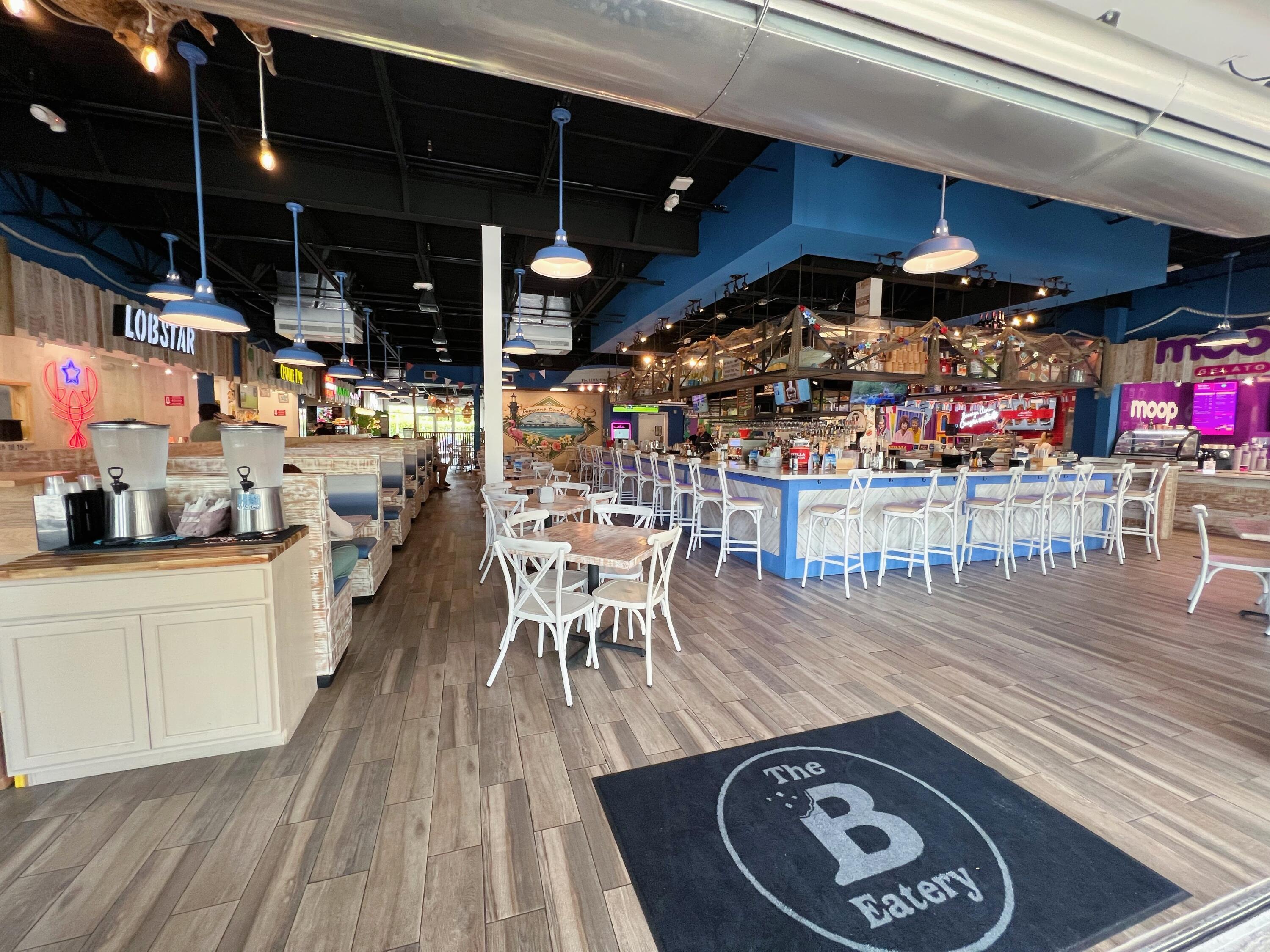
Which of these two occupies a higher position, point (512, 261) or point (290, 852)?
point (512, 261)

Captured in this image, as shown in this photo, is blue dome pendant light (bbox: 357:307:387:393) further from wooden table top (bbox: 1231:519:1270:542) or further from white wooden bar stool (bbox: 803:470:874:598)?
wooden table top (bbox: 1231:519:1270:542)

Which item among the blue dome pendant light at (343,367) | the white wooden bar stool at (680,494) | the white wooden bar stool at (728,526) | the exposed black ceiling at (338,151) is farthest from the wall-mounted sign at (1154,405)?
the blue dome pendant light at (343,367)

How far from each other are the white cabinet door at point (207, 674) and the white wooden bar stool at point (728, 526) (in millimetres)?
4108

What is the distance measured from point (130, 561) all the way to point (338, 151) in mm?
4764

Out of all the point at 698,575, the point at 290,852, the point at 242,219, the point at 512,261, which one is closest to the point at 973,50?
the point at 290,852

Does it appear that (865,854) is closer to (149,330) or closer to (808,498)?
(808,498)

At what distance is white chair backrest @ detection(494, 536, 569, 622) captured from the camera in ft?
8.77

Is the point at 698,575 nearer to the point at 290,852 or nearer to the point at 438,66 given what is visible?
the point at 290,852

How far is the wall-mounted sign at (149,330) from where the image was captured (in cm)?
623

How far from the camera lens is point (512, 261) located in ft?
26.6

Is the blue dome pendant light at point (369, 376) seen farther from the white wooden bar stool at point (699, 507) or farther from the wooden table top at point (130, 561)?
the wooden table top at point (130, 561)

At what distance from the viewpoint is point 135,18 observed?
213cm

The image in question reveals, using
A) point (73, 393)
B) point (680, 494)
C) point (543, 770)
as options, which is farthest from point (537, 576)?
point (73, 393)

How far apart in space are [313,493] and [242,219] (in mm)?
6188
